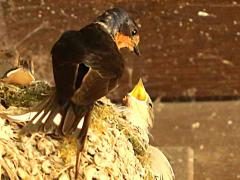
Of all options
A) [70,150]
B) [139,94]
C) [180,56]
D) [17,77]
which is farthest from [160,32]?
[70,150]

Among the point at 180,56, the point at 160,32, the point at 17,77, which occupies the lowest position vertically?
the point at 180,56

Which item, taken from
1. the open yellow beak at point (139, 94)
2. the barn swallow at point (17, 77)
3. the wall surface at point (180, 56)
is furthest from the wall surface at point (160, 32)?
the barn swallow at point (17, 77)

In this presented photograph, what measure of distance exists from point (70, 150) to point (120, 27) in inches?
21.3

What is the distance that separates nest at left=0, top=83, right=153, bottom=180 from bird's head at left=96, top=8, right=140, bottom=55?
19cm

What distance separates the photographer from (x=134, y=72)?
4.88 m

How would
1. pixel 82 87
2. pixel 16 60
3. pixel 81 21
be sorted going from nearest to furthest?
1. pixel 82 87
2. pixel 16 60
3. pixel 81 21

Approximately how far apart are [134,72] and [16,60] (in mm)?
983

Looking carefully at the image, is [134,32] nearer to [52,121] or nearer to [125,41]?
[125,41]

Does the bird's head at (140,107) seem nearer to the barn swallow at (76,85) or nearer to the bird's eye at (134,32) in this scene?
the bird's eye at (134,32)

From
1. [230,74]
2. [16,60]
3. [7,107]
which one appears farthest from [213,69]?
[7,107]

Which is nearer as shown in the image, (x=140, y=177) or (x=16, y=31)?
(x=140, y=177)

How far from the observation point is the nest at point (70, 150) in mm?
3330

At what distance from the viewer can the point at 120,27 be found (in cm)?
385

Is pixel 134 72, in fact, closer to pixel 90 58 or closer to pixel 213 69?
pixel 213 69
